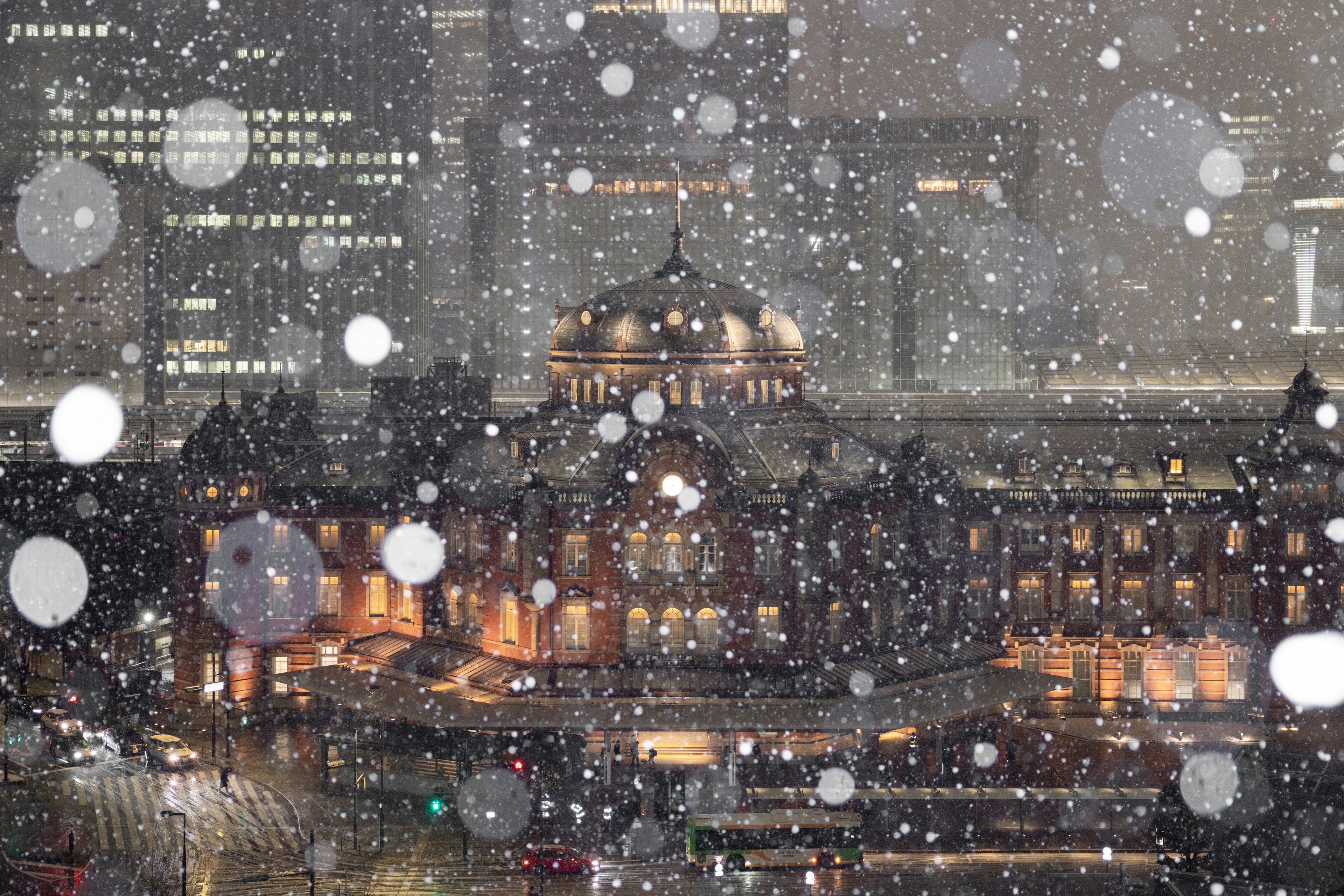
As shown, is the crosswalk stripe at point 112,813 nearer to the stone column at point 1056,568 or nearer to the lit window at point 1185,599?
the stone column at point 1056,568

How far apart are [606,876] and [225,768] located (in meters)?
25.1

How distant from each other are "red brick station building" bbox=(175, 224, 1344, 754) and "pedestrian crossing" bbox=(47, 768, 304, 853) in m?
9.70

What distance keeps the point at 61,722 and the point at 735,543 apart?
120ft

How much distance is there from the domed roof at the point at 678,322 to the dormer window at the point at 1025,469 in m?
14.6

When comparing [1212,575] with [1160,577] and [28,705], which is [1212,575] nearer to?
[1160,577]

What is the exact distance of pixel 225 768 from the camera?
88.6 meters

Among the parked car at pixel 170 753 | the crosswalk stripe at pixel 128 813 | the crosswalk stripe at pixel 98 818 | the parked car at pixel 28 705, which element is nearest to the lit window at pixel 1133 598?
the parked car at pixel 170 753

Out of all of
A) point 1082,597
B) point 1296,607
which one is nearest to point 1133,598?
point 1082,597

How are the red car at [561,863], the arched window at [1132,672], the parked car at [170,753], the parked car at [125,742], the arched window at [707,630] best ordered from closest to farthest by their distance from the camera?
the red car at [561,863] < the parked car at [170,753] < the parked car at [125,742] < the arched window at [707,630] < the arched window at [1132,672]

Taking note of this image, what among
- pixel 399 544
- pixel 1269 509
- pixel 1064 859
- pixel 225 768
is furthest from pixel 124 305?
pixel 1064 859

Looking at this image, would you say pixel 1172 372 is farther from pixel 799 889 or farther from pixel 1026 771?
pixel 799 889

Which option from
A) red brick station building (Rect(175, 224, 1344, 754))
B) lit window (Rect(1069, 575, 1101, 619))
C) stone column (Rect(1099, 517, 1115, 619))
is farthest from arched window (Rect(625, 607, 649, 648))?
stone column (Rect(1099, 517, 1115, 619))

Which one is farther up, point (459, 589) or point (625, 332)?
point (625, 332)

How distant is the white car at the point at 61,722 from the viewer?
93812mm
